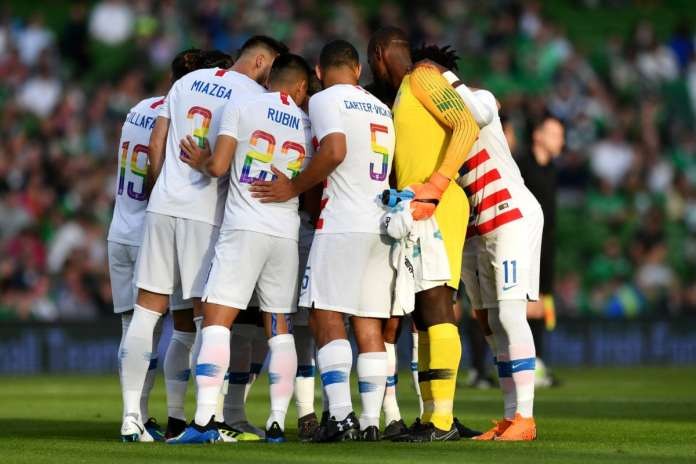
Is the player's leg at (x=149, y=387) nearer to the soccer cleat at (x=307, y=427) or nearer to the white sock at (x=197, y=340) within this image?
the white sock at (x=197, y=340)

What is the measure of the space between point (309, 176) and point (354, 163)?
30 cm

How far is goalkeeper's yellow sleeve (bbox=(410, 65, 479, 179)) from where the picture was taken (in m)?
9.25

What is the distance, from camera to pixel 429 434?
30.5 ft

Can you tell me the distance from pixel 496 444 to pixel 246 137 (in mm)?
2384

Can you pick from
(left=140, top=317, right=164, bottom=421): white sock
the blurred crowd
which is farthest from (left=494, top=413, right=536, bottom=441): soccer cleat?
the blurred crowd

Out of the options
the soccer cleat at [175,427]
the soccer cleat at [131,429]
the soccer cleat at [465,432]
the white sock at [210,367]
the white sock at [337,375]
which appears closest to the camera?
the white sock at [210,367]

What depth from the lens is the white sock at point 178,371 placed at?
387 inches

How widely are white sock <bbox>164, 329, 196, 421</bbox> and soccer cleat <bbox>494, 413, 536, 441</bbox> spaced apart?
2.04 metres

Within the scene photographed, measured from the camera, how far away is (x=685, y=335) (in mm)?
21672

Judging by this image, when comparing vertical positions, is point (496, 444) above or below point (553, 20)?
below

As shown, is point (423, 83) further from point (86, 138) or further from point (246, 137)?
point (86, 138)

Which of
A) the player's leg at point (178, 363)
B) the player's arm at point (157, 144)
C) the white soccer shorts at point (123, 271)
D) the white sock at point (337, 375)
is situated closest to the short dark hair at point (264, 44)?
the player's arm at point (157, 144)

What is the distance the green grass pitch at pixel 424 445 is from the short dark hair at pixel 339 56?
7.70 ft

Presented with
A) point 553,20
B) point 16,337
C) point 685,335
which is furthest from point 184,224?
point 553,20
